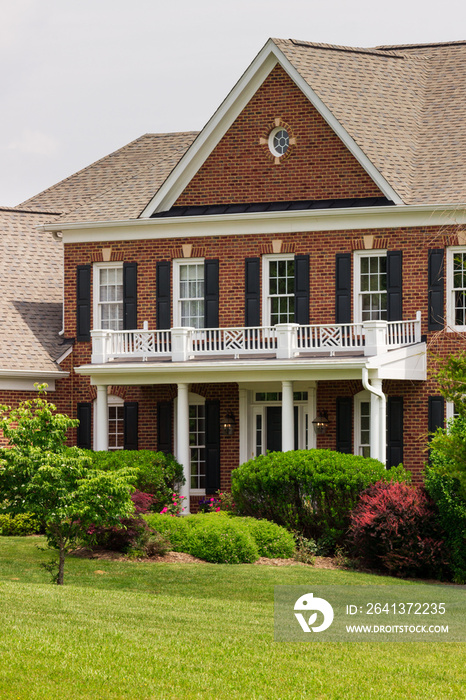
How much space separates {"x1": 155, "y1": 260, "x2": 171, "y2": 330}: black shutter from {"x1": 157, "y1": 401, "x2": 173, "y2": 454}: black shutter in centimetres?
194

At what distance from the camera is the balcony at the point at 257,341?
86.1 feet

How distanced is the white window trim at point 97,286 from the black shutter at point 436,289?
777 cm

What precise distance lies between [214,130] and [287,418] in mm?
7485

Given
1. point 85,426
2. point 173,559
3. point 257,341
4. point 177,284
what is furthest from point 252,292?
point 173,559

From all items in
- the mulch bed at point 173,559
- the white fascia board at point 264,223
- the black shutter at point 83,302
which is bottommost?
the mulch bed at point 173,559

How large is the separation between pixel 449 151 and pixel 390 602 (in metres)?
14.0

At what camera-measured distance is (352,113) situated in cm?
2858

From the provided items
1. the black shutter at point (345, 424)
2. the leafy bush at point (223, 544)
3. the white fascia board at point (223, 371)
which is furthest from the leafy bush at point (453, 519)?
the black shutter at point (345, 424)

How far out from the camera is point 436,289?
27062mm

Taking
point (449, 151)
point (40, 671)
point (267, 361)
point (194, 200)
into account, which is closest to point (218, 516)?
point (267, 361)

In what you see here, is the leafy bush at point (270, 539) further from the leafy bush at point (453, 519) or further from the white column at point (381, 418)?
the white column at point (381, 418)

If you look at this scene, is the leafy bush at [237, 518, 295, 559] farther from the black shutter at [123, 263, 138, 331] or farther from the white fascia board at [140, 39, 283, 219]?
the white fascia board at [140, 39, 283, 219]

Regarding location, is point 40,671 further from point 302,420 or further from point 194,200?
point 194,200

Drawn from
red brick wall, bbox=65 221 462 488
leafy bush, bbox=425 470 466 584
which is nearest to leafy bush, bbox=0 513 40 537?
red brick wall, bbox=65 221 462 488
